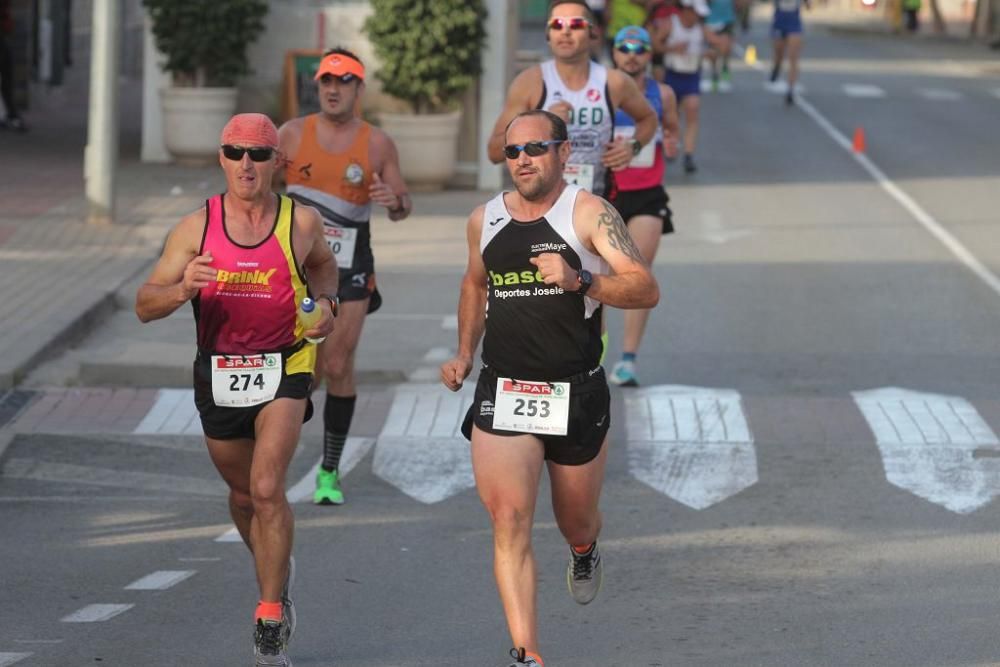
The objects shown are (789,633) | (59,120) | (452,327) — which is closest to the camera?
(789,633)

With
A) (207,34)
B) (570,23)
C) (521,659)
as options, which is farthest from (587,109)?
(207,34)

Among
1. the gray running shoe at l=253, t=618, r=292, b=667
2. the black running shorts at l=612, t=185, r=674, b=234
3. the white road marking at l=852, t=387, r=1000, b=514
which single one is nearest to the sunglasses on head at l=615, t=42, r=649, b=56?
the black running shorts at l=612, t=185, r=674, b=234

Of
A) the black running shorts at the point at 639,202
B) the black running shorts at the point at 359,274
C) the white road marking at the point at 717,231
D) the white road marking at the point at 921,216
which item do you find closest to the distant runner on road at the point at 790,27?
the white road marking at the point at 921,216

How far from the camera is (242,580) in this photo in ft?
26.4

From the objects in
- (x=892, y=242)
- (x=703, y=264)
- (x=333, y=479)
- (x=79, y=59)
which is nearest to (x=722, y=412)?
(x=333, y=479)

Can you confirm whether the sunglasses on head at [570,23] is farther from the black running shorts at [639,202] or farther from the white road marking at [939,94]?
the white road marking at [939,94]

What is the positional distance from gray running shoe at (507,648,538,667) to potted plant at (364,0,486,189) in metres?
14.1

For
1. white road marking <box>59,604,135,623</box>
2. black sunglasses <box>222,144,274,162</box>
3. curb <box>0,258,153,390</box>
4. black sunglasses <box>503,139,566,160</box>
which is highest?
black sunglasses <box>503,139,566,160</box>

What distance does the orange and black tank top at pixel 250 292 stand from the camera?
269 inches

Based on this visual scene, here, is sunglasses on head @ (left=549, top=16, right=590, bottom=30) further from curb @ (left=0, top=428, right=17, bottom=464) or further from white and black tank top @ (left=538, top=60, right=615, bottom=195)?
curb @ (left=0, top=428, right=17, bottom=464)

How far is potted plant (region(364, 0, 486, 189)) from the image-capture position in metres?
20.3

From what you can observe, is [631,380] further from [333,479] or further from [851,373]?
[333,479]

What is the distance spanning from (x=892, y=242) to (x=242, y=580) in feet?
36.0

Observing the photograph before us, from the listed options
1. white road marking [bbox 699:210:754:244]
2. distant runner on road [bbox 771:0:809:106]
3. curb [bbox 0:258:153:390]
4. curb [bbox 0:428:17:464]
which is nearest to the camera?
curb [bbox 0:428:17:464]
